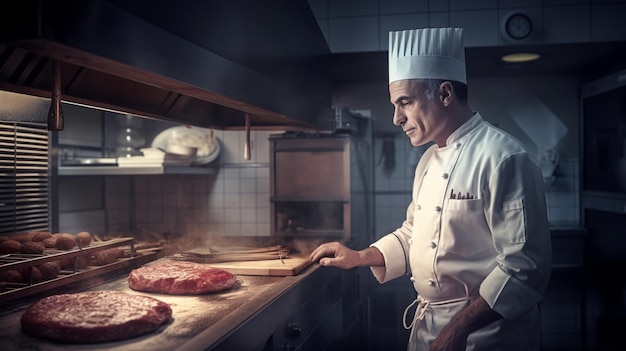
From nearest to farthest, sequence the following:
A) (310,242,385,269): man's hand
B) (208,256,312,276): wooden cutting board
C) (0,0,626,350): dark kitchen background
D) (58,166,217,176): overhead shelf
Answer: (208,256,312,276): wooden cutting board → (310,242,385,269): man's hand → (58,166,217,176): overhead shelf → (0,0,626,350): dark kitchen background

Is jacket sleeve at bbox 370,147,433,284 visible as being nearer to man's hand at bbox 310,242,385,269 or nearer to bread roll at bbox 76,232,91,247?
man's hand at bbox 310,242,385,269

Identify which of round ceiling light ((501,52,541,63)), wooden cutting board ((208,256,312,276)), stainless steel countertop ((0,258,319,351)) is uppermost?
round ceiling light ((501,52,541,63))

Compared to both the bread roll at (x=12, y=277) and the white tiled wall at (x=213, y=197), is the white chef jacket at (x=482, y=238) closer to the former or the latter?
the bread roll at (x=12, y=277)

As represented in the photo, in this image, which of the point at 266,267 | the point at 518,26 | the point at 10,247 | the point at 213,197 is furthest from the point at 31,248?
the point at 518,26

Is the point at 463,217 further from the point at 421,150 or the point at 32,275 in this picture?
the point at 421,150

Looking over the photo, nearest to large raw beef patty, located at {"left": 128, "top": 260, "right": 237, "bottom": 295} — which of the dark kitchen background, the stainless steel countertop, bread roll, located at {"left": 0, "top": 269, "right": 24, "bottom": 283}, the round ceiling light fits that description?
the stainless steel countertop

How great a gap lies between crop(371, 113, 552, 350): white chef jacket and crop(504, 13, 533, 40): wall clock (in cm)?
215

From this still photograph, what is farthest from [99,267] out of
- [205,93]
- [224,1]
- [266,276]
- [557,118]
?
[557,118]

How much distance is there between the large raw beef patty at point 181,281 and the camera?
5.67 feet

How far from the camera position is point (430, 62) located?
198cm

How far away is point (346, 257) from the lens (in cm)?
223

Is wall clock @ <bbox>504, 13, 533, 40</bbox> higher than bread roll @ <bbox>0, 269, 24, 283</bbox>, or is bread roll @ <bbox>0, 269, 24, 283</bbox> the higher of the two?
wall clock @ <bbox>504, 13, 533, 40</bbox>

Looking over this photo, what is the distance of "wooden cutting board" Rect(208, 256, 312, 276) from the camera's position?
2.06 m

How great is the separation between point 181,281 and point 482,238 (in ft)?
3.23
